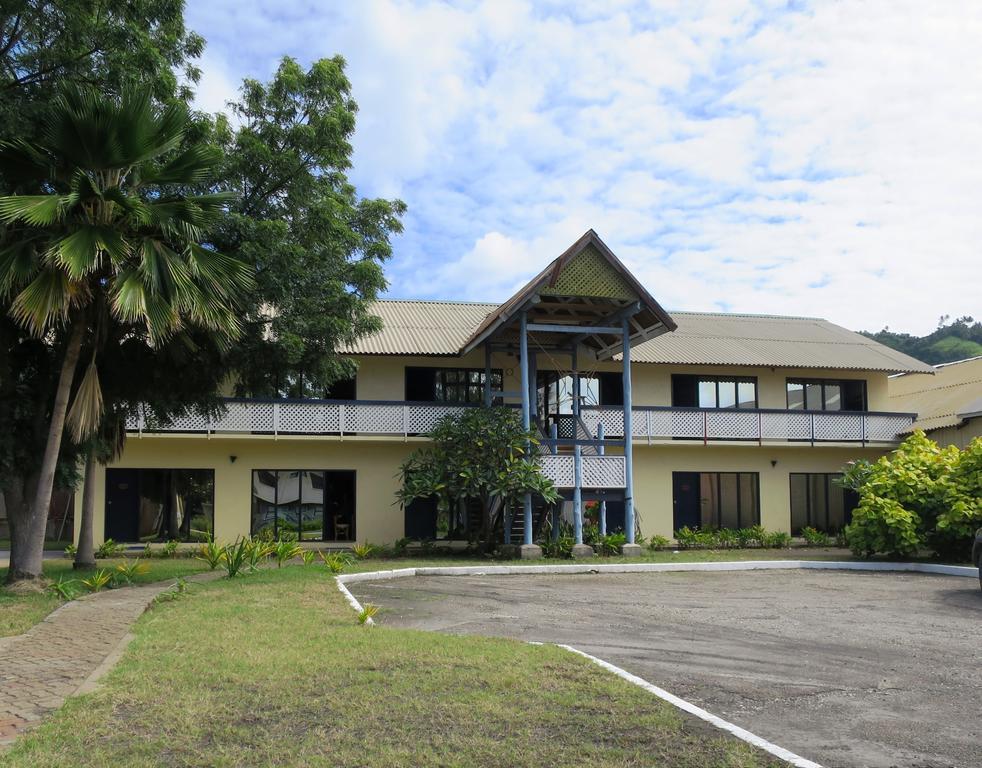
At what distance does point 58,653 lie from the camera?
8.27 metres

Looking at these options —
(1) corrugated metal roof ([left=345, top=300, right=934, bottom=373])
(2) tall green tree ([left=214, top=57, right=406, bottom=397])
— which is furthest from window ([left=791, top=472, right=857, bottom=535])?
(2) tall green tree ([left=214, top=57, right=406, bottom=397])

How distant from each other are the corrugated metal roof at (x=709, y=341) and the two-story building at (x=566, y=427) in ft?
0.35

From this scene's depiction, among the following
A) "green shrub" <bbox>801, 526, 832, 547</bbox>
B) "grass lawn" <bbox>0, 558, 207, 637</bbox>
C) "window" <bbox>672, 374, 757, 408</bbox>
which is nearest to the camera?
"grass lawn" <bbox>0, 558, 207, 637</bbox>

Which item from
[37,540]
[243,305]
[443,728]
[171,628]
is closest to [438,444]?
[243,305]

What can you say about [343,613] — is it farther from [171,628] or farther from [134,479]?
[134,479]

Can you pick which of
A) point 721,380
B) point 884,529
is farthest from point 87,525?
point 721,380

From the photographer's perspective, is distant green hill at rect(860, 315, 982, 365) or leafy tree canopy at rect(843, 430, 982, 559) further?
distant green hill at rect(860, 315, 982, 365)

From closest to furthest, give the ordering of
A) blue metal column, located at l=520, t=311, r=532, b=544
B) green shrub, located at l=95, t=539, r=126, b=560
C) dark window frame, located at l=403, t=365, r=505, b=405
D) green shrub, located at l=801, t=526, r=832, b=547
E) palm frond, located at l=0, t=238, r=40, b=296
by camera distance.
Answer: palm frond, located at l=0, t=238, r=40, b=296, blue metal column, located at l=520, t=311, r=532, b=544, green shrub, located at l=95, t=539, r=126, b=560, dark window frame, located at l=403, t=365, r=505, b=405, green shrub, located at l=801, t=526, r=832, b=547

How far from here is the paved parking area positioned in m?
6.14

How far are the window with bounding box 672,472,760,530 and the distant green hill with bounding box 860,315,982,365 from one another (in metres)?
35.4

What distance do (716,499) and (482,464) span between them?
31.4 ft

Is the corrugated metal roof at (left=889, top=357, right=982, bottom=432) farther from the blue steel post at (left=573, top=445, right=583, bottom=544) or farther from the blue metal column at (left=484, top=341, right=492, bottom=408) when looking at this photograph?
the blue metal column at (left=484, top=341, right=492, bottom=408)

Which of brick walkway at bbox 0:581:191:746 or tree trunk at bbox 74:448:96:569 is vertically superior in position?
tree trunk at bbox 74:448:96:569

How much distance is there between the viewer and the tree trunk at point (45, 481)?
524 inches
